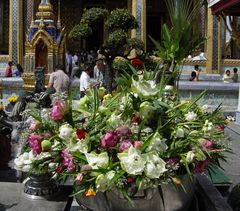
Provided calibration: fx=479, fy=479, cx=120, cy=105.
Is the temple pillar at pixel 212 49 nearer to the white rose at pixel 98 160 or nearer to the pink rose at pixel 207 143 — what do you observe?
the pink rose at pixel 207 143

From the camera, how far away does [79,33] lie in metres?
7.46

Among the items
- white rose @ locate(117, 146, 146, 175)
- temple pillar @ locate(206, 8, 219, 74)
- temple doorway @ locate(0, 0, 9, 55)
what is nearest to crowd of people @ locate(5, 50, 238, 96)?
temple pillar @ locate(206, 8, 219, 74)

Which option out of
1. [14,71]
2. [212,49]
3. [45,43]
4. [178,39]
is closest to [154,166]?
[178,39]

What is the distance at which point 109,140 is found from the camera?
6.93 ft

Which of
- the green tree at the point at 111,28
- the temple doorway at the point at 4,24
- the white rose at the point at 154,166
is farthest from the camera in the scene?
the temple doorway at the point at 4,24

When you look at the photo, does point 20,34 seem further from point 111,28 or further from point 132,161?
point 132,161

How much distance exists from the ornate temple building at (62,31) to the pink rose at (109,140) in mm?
6925

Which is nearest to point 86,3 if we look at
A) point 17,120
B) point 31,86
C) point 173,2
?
point 31,86

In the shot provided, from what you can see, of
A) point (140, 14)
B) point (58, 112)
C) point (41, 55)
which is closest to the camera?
point (58, 112)

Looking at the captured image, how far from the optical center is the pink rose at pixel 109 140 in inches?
83.1

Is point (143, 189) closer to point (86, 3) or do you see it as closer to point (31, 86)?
point (31, 86)

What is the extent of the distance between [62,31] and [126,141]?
1159 centimetres

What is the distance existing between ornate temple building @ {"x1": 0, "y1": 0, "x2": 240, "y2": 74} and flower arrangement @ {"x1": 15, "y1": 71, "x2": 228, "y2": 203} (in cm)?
659

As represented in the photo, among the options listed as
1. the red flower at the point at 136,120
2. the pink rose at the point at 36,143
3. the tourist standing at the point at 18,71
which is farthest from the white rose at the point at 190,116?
the tourist standing at the point at 18,71
